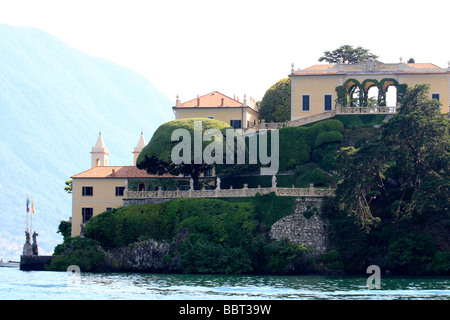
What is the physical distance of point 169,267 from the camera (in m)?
66.1

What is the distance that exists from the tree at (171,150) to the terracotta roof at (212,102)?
13125 millimetres

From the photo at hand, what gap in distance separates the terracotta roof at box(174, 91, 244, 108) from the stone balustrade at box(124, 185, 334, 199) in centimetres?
1901

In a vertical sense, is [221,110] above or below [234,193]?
above

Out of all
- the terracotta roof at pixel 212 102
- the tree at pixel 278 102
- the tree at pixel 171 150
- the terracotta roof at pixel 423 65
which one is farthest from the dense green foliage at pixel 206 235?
the terracotta roof at pixel 423 65

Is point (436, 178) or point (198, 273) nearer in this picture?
point (436, 178)

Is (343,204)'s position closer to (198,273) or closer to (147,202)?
(198,273)

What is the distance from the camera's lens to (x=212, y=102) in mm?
90188

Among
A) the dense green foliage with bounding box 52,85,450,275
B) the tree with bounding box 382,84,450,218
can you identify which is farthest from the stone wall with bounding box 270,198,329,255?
the tree with bounding box 382,84,450,218

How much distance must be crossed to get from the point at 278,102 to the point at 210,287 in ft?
129

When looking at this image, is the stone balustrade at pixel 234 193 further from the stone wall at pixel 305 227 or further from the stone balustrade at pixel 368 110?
the stone balustrade at pixel 368 110

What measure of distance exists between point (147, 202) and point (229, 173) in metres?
8.33

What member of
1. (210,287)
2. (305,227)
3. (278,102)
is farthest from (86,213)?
(210,287)

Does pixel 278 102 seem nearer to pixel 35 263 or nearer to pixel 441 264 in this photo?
pixel 35 263

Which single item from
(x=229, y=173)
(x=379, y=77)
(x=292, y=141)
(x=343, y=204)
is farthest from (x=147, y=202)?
(x=379, y=77)
